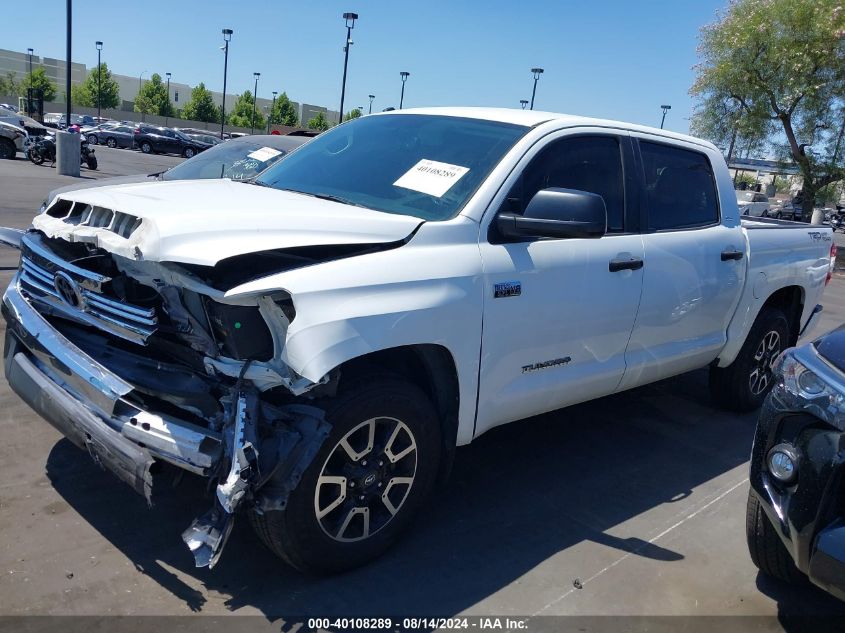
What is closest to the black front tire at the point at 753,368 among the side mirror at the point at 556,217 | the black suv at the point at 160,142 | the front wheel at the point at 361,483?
the side mirror at the point at 556,217

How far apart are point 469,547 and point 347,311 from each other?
143cm

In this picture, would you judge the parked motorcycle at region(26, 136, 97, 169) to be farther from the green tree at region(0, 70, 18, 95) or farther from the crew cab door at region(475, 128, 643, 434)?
the green tree at region(0, 70, 18, 95)

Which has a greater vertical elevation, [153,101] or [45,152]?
[153,101]

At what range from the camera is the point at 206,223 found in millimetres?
2848

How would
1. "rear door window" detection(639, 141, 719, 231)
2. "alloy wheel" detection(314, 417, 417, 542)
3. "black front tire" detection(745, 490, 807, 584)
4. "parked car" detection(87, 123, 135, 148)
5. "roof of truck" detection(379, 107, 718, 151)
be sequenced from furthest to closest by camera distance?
"parked car" detection(87, 123, 135, 148)
"rear door window" detection(639, 141, 719, 231)
"roof of truck" detection(379, 107, 718, 151)
"black front tire" detection(745, 490, 807, 584)
"alloy wheel" detection(314, 417, 417, 542)

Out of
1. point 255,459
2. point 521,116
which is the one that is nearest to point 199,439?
point 255,459

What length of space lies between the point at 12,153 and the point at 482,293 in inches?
987

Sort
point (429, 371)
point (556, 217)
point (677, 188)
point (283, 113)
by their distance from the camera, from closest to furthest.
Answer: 1. point (429, 371)
2. point (556, 217)
3. point (677, 188)
4. point (283, 113)

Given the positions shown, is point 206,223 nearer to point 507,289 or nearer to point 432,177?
point 432,177

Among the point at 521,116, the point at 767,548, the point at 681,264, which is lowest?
the point at 767,548

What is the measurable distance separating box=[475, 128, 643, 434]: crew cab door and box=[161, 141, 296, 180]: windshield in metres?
4.32

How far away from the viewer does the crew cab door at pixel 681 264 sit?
4.31 meters

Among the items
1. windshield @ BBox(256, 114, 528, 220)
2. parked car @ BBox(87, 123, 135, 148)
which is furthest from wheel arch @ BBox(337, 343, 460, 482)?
parked car @ BBox(87, 123, 135, 148)

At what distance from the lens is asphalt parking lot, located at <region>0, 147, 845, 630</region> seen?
3.01 meters
